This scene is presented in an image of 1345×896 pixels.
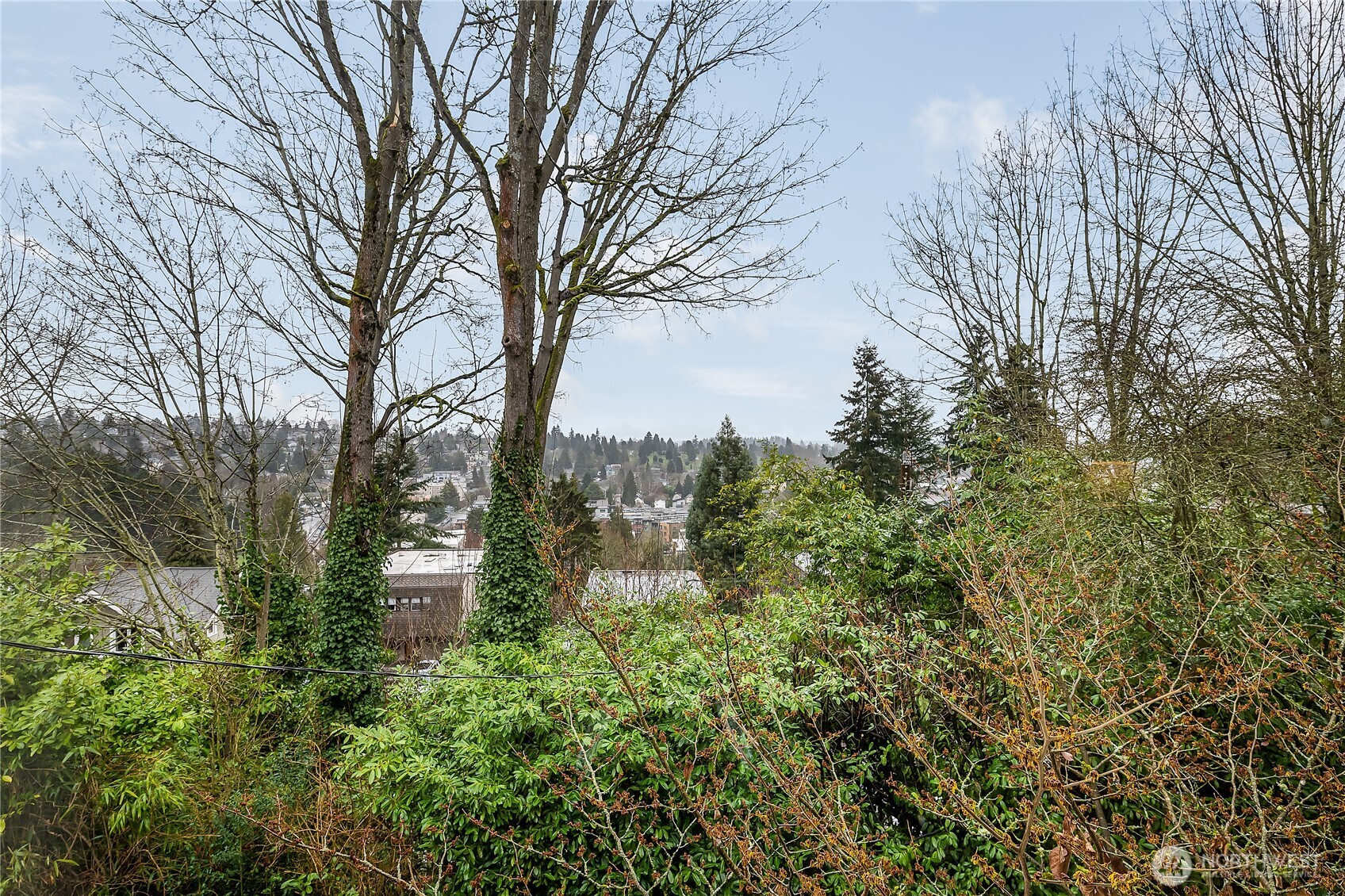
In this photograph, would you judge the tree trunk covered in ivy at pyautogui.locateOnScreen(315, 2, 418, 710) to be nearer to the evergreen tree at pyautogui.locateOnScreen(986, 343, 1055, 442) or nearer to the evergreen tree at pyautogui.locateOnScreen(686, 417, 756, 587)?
the evergreen tree at pyautogui.locateOnScreen(986, 343, 1055, 442)

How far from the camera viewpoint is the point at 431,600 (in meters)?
19.5

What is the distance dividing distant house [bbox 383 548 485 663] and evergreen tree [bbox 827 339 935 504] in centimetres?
1181

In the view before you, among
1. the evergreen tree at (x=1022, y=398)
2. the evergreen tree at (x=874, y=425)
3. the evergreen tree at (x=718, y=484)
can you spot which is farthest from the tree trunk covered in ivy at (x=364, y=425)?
the evergreen tree at (x=718, y=484)

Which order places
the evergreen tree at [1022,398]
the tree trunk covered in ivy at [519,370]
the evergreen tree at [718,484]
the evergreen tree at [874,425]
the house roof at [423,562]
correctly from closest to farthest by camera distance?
the evergreen tree at [1022,398]
the tree trunk covered in ivy at [519,370]
the house roof at [423,562]
the evergreen tree at [874,425]
the evergreen tree at [718,484]

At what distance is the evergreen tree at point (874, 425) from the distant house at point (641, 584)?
7.74 meters

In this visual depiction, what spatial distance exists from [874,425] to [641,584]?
10794mm

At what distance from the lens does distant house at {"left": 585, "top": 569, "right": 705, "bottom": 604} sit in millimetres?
5020

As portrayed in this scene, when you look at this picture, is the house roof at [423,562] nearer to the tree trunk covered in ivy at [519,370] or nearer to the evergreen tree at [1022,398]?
the tree trunk covered in ivy at [519,370]

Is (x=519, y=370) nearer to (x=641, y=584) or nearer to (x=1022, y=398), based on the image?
(x=1022, y=398)

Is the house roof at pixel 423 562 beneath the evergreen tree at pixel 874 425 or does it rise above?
beneath

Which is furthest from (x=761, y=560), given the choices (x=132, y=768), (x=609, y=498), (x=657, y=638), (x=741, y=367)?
(x=609, y=498)

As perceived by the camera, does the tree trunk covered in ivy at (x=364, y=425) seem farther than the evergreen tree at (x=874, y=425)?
No

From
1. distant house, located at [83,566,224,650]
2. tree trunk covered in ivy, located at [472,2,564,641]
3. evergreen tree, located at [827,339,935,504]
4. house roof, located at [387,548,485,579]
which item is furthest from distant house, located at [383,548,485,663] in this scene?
evergreen tree, located at [827,339,935,504]

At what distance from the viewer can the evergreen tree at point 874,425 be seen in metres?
20.1
